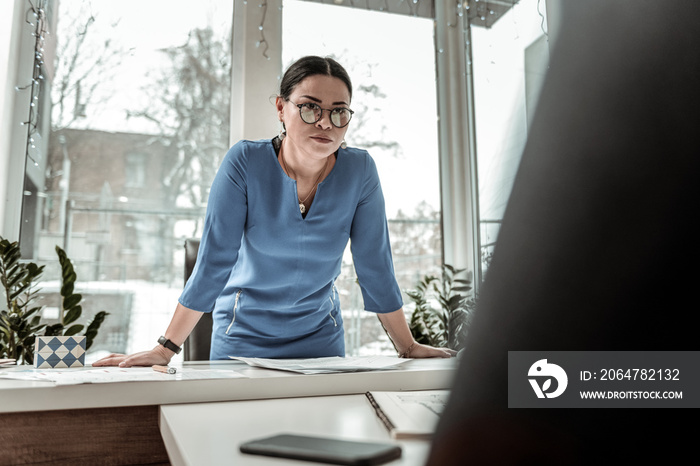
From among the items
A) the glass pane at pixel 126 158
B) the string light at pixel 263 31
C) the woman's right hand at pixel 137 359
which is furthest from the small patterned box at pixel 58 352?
the string light at pixel 263 31

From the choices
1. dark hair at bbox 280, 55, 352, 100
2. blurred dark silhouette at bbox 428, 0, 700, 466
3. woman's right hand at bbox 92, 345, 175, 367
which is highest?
dark hair at bbox 280, 55, 352, 100

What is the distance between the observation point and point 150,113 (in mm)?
3010

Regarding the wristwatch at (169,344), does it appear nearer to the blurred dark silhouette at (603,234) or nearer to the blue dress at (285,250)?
the blue dress at (285,250)

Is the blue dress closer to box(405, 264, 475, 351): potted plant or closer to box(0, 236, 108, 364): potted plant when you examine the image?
box(0, 236, 108, 364): potted plant

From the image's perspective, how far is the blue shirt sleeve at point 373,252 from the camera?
66.2 inches

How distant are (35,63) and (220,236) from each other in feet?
6.59

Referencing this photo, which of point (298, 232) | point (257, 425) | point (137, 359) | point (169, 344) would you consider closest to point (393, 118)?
point (298, 232)

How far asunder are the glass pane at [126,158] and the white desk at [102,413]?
2.09 metres

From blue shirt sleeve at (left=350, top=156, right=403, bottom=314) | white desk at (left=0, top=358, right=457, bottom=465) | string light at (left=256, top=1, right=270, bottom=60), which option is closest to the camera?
white desk at (left=0, top=358, right=457, bottom=465)

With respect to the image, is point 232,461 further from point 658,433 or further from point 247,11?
point 247,11

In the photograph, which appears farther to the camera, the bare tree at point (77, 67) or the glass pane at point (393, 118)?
the glass pane at point (393, 118)

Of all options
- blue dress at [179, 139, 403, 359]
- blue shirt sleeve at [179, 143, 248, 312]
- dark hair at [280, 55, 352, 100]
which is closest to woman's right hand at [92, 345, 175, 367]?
blue shirt sleeve at [179, 143, 248, 312]

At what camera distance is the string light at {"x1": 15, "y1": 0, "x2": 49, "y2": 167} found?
2787 mm

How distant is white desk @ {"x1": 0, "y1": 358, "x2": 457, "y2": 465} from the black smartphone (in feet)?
1.20
